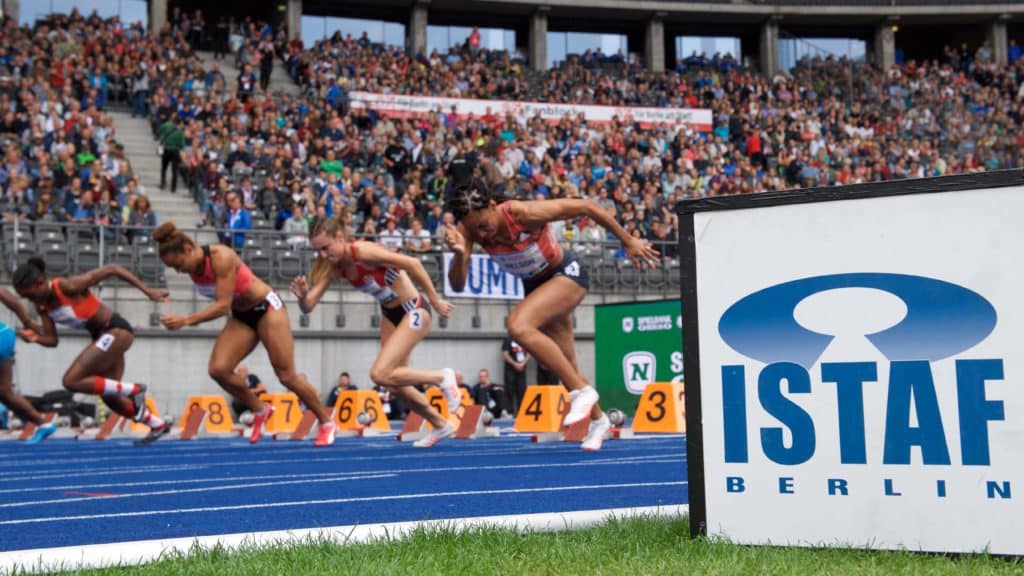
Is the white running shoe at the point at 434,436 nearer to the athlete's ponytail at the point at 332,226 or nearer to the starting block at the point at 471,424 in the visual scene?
the starting block at the point at 471,424

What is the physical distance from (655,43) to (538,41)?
444 cm

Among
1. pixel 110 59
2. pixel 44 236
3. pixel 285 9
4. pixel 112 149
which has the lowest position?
pixel 44 236

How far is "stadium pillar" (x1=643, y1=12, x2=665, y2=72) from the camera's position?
139ft

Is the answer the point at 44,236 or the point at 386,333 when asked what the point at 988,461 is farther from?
the point at 44,236

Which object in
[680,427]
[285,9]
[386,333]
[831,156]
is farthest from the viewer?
[285,9]


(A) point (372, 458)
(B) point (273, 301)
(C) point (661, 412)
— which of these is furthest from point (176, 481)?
(C) point (661, 412)

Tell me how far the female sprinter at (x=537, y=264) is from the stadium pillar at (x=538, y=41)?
31.2 meters

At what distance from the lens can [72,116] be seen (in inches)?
938

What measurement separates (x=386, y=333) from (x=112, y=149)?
12849 mm

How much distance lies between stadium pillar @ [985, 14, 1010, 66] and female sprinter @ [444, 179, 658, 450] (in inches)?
1560

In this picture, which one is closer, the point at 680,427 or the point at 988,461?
the point at 988,461

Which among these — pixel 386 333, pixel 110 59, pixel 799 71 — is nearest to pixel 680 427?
pixel 386 333

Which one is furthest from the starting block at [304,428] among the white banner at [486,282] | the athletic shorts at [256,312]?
the white banner at [486,282]

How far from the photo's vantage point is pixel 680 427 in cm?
1460
